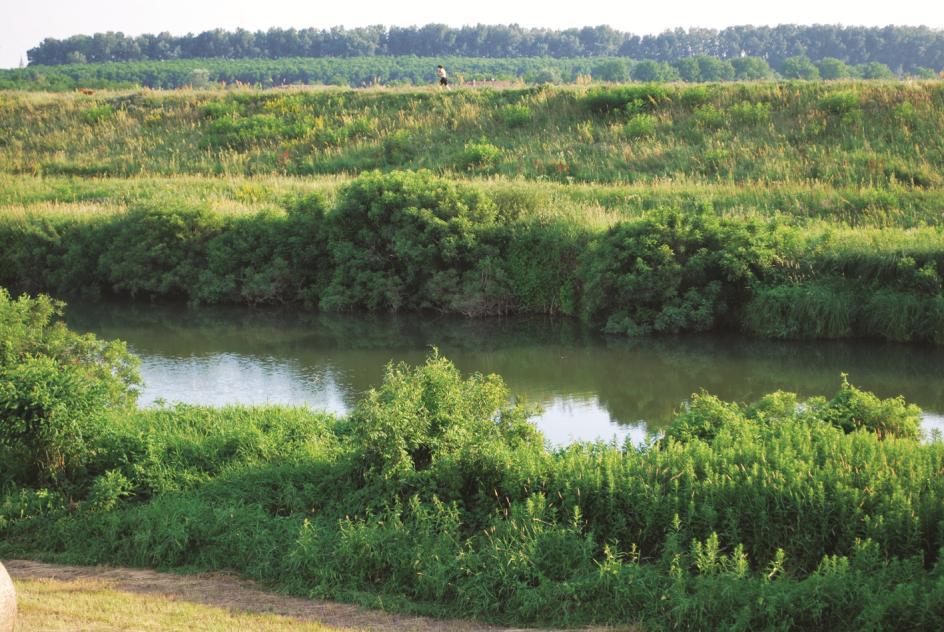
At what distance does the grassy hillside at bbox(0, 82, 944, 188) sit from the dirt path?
21064 millimetres

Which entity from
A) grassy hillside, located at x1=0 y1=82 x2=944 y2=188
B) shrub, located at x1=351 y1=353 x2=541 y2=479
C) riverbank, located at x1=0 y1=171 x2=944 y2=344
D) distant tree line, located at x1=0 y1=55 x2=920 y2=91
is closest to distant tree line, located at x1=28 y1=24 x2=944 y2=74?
distant tree line, located at x1=0 y1=55 x2=920 y2=91

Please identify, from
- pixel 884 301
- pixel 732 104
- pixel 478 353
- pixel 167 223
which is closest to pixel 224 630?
Result: pixel 478 353

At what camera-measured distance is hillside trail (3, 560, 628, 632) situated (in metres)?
8.04

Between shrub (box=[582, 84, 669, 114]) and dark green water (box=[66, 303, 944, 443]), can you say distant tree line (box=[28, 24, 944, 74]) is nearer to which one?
shrub (box=[582, 84, 669, 114])

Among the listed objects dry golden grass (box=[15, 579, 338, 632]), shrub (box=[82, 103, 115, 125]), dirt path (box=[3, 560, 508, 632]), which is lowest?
dirt path (box=[3, 560, 508, 632])

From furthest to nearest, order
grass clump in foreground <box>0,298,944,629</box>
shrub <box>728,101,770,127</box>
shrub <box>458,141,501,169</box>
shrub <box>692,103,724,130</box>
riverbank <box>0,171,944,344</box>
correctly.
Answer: shrub <box>692,103,724,130</box>, shrub <box>458,141,501,169</box>, shrub <box>728,101,770,127</box>, riverbank <box>0,171,944,344</box>, grass clump in foreground <box>0,298,944,629</box>

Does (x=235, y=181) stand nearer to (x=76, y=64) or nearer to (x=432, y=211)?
(x=432, y=211)

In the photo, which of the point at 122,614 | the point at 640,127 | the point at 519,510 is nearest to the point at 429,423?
the point at 519,510

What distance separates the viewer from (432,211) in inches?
893

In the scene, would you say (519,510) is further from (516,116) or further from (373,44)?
(373,44)

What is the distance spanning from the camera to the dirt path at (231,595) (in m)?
8.05

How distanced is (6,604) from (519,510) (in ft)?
13.4

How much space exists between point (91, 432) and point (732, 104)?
2720 centimetres

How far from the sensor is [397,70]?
93.8 meters
